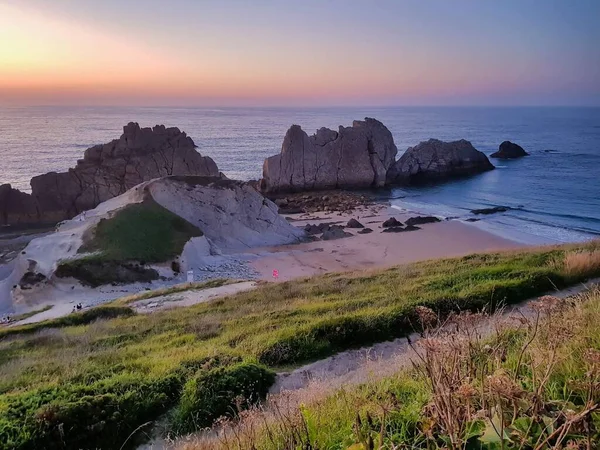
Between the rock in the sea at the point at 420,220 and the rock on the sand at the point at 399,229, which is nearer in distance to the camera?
the rock on the sand at the point at 399,229

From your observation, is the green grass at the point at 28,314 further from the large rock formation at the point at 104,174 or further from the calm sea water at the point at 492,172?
the calm sea water at the point at 492,172

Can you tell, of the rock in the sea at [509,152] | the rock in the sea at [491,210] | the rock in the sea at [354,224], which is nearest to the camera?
the rock in the sea at [354,224]

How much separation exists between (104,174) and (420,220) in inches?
1371

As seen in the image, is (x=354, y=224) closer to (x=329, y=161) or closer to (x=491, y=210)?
(x=491, y=210)

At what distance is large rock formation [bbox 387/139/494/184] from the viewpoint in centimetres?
7412

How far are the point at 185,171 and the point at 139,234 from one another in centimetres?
2371

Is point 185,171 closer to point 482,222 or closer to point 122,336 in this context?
point 482,222

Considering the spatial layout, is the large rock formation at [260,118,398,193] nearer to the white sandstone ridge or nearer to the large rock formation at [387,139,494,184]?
the large rock formation at [387,139,494,184]

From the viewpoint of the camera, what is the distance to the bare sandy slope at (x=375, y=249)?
34.4m

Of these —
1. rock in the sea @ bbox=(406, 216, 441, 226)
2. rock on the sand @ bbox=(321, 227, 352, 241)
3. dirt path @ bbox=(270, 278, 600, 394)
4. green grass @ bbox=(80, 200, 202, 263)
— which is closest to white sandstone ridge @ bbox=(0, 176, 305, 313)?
green grass @ bbox=(80, 200, 202, 263)

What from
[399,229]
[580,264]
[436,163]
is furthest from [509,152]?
[580,264]

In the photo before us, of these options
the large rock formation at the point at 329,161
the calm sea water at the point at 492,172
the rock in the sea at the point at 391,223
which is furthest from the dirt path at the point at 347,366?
the large rock formation at the point at 329,161

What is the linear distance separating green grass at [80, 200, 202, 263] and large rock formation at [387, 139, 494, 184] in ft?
141

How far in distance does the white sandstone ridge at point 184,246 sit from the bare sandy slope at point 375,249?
2.87 metres
